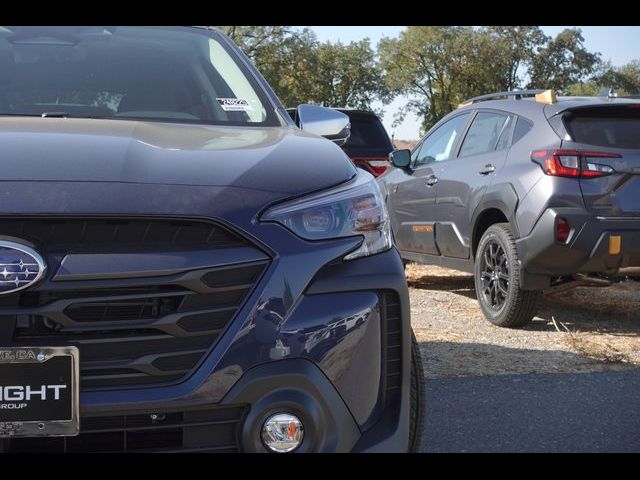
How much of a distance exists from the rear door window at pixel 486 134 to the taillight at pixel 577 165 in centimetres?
Result: 74

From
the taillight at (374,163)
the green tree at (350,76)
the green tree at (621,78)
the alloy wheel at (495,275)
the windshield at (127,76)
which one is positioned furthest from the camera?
the green tree at (621,78)

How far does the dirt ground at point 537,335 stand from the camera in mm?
4953

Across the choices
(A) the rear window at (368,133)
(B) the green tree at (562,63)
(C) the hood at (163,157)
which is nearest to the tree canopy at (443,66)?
(B) the green tree at (562,63)

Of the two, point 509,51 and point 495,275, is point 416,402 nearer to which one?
point 495,275

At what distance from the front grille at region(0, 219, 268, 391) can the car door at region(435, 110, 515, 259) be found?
442 cm

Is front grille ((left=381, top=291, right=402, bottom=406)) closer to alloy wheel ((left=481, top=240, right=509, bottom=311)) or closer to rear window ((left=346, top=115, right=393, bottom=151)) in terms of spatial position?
alloy wheel ((left=481, top=240, right=509, bottom=311))

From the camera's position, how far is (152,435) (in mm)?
1983

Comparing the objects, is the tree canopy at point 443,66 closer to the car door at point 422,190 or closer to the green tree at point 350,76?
the green tree at point 350,76

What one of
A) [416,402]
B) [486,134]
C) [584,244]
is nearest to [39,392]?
[416,402]

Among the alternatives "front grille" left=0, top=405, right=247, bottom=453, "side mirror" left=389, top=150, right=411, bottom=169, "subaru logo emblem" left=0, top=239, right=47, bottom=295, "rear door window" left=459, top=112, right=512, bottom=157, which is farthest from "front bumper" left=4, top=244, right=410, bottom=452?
"side mirror" left=389, top=150, right=411, bottom=169

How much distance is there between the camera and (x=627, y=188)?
17.7 ft

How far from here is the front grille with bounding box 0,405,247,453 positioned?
76.3 inches

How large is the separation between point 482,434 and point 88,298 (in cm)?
235

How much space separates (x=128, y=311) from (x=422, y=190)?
5.56 metres
